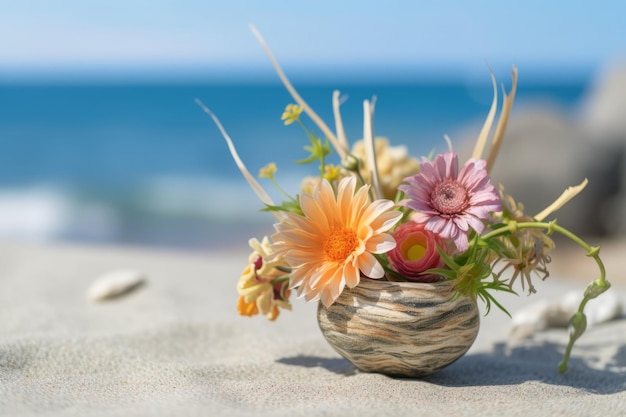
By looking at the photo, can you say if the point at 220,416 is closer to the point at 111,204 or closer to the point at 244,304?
the point at 244,304

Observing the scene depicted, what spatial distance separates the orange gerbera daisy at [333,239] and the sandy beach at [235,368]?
29cm

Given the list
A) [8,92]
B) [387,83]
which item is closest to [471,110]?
[387,83]

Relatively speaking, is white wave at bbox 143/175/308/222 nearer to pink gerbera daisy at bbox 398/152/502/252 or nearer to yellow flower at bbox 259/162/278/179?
yellow flower at bbox 259/162/278/179

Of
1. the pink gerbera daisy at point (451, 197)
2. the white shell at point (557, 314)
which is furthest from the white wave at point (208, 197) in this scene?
the pink gerbera daisy at point (451, 197)

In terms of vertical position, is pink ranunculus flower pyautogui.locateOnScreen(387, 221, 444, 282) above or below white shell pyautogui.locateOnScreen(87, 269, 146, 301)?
above

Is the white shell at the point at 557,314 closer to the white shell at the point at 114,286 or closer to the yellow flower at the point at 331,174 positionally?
the yellow flower at the point at 331,174

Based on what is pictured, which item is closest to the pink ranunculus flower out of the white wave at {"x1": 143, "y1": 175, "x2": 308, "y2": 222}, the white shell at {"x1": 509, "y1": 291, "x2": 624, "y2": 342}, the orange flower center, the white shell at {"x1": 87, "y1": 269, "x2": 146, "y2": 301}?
the orange flower center

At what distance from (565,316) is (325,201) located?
4.79 ft

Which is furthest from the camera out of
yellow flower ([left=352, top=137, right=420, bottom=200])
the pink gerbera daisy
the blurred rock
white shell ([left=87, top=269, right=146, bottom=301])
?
the blurred rock

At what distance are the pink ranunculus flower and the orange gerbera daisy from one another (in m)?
0.07

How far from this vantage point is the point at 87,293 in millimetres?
3508

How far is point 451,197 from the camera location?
5.81 ft

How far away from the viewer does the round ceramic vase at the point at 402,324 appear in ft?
5.88

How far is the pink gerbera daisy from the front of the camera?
172 cm
